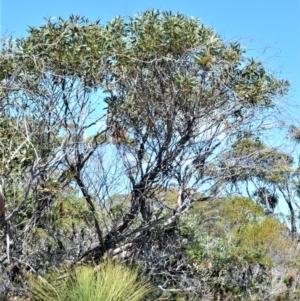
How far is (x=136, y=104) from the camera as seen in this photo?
5.48 m

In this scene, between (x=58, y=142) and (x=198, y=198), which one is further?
(x=198, y=198)

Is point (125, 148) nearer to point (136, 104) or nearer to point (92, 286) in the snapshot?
point (136, 104)

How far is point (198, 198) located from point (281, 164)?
Result: 110cm

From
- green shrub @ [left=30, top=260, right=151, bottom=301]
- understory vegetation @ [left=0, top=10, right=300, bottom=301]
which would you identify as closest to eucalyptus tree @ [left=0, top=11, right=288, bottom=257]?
understory vegetation @ [left=0, top=10, right=300, bottom=301]

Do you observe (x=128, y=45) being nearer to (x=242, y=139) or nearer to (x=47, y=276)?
(x=242, y=139)

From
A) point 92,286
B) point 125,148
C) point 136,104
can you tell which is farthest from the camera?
point 125,148

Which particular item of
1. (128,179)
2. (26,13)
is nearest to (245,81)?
(128,179)

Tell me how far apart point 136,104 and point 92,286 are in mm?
1957

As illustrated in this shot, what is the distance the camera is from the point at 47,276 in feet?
17.1

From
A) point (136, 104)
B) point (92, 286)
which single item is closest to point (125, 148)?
point (136, 104)

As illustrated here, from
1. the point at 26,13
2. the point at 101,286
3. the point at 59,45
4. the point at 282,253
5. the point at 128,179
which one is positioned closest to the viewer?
the point at 101,286

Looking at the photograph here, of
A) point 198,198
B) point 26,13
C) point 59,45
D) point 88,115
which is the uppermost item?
point 26,13

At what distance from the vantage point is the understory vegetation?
493 centimetres

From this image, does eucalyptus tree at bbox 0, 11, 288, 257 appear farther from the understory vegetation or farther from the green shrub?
the green shrub
